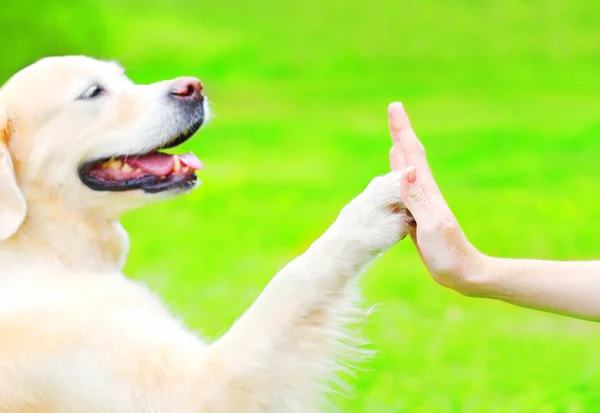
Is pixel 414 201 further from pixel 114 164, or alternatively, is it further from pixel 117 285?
pixel 114 164

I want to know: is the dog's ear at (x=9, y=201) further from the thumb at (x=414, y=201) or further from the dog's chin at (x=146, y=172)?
the thumb at (x=414, y=201)

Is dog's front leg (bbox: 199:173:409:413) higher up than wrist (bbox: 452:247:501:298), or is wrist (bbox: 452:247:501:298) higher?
wrist (bbox: 452:247:501:298)

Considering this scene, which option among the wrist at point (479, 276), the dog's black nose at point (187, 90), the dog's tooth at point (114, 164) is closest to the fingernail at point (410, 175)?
the wrist at point (479, 276)

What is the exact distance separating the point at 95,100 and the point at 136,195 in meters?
0.38

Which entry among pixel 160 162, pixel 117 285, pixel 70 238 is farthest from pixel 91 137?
pixel 117 285

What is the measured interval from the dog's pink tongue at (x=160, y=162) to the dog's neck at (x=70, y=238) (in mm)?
219

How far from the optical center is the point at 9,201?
3180 mm

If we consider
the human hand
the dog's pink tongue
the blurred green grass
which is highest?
the blurred green grass

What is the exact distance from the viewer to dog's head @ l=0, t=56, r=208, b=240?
3.38 metres

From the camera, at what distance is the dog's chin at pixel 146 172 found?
3.40 m

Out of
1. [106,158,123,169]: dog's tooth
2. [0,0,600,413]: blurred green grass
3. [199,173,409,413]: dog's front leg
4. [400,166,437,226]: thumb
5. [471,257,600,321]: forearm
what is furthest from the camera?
[0,0,600,413]: blurred green grass

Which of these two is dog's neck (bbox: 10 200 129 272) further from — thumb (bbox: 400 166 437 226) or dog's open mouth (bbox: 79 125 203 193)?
thumb (bbox: 400 166 437 226)

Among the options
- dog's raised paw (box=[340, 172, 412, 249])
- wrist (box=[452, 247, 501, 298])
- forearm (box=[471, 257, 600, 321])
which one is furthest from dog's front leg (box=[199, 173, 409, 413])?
forearm (box=[471, 257, 600, 321])

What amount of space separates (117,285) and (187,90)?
0.75 metres
